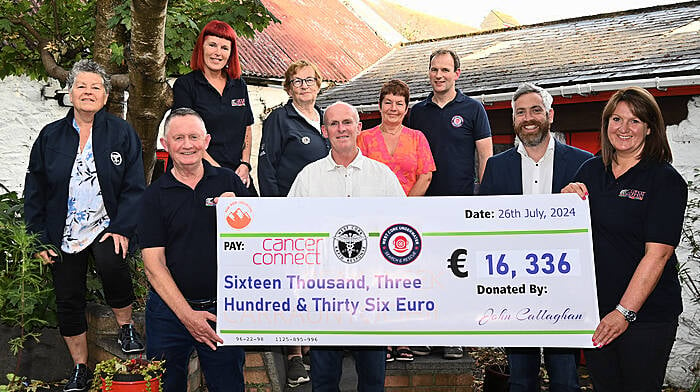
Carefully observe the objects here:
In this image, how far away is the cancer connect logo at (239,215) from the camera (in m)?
3.71

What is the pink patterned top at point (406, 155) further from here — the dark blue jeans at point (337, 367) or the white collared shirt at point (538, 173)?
the dark blue jeans at point (337, 367)

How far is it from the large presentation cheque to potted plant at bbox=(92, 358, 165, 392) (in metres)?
0.39

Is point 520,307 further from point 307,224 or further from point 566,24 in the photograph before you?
point 566,24

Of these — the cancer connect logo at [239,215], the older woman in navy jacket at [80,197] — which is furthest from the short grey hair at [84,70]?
the cancer connect logo at [239,215]

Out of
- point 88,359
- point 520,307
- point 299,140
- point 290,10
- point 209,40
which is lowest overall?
point 88,359

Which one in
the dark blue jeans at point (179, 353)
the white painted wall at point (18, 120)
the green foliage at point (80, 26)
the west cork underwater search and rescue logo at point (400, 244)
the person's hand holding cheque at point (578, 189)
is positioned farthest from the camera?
the white painted wall at point (18, 120)

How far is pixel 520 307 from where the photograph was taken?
11.9 feet

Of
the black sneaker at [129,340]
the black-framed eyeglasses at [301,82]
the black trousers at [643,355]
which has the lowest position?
the black sneaker at [129,340]

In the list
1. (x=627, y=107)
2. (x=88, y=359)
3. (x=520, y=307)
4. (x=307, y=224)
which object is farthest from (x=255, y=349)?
(x=627, y=107)

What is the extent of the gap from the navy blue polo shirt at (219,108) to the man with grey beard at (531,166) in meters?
1.85

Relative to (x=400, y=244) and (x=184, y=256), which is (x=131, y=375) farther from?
(x=400, y=244)

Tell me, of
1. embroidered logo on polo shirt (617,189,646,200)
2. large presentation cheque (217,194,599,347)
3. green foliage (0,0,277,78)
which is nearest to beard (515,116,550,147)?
large presentation cheque (217,194,599,347)

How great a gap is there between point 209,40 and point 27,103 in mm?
8016

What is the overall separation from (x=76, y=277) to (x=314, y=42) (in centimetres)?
1672
